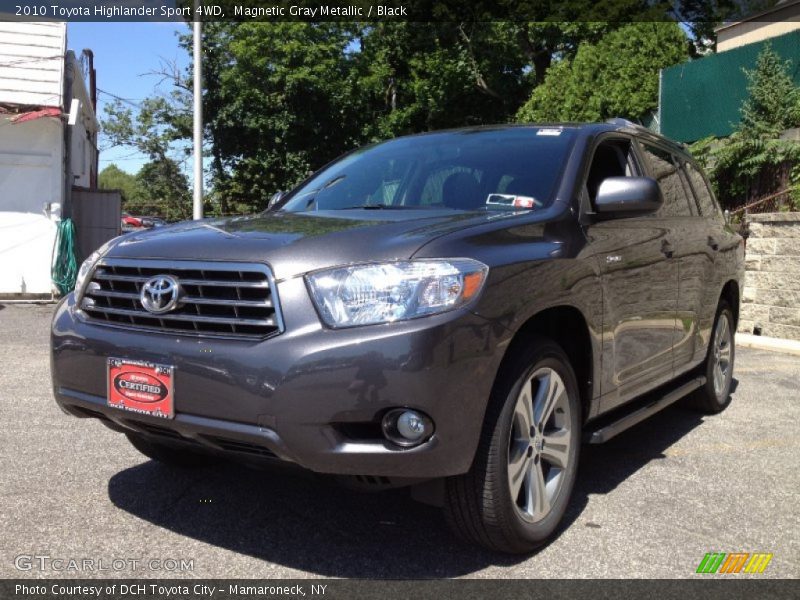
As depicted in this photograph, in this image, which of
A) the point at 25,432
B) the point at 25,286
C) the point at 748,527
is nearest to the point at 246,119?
the point at 25,286

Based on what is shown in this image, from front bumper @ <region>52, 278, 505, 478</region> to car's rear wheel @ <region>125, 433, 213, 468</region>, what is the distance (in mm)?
1205

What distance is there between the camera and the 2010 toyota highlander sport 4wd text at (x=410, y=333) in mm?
2740

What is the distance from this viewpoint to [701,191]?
569 centimetres

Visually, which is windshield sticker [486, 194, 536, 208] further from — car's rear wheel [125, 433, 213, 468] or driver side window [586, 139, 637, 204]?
car's rear wheel [125, 433, 213, 468]

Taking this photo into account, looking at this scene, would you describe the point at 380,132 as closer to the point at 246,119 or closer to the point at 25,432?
the point at 246,119

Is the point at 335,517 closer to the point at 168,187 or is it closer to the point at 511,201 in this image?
the point at 511,201

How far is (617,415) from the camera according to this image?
422 centimetres

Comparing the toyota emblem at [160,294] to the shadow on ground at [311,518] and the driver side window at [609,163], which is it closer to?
the shadow on ground at [311,518]

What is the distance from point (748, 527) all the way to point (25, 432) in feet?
13.2

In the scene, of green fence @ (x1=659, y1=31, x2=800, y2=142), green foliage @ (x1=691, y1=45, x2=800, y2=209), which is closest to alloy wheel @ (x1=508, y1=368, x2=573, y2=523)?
green foliage @ (x1=691, y1=45, x2=800, y2=209)

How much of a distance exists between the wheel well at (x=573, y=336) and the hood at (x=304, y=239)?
0.47m

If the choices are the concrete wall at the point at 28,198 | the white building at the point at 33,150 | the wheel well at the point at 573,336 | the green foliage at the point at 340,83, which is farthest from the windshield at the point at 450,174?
the green foliage at the point at 340,83

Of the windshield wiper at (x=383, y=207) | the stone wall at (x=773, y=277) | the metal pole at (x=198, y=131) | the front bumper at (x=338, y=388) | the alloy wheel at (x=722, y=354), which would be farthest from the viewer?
the metal pole at (x=198, y=131)

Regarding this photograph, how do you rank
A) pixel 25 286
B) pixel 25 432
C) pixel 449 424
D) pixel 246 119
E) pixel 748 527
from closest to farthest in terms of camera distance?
pixel 449 424
pixel 748 527
pixel 25 432
pixel 25 286
pixel 246 119
